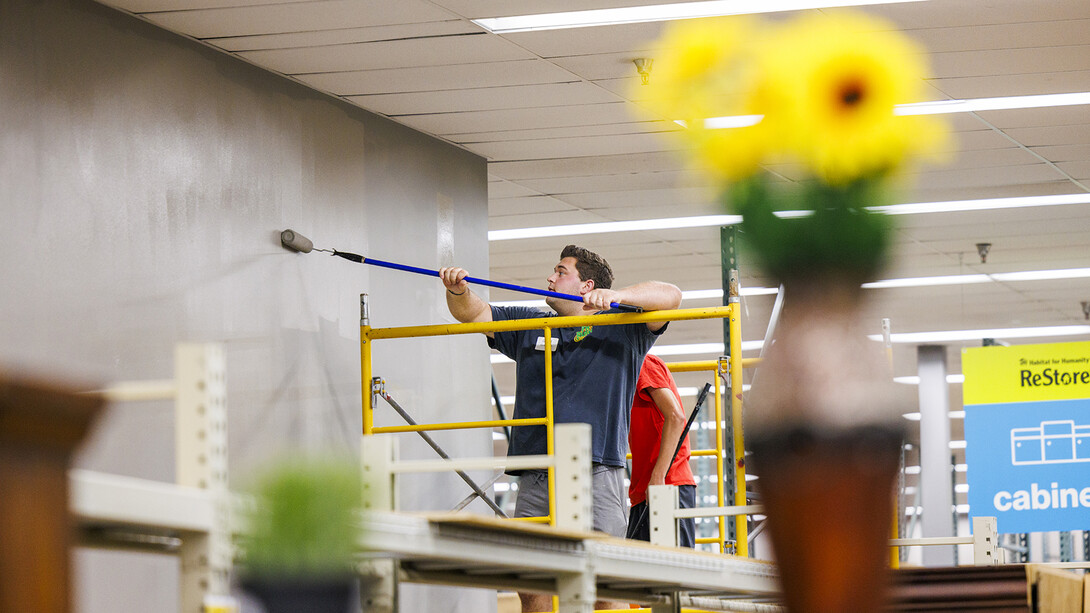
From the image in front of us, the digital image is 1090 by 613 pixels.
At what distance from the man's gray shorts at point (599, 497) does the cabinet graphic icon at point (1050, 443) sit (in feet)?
17.1

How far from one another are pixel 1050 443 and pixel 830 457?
9.23 m

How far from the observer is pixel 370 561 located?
2.28 meters

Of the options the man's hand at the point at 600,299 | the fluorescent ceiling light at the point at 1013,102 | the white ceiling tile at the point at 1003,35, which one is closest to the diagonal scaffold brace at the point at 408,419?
the man's hand at the point at 600,299

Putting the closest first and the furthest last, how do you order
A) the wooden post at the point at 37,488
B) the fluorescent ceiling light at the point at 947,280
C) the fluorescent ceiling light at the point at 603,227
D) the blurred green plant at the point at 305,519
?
the wooden post at the point at 37,488, the blurred green plant at the point at 305,519, the fluorescent ceiling light at the point at 603,227, the fluorescent ceiling light at the point at 947,280

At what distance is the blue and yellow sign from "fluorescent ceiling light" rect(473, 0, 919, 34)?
4.99m

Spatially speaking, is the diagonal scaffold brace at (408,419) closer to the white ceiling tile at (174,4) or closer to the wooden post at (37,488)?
the white ceiling tile at (174,4)

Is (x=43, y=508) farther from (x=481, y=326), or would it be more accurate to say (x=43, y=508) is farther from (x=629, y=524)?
(x=629, y=524)

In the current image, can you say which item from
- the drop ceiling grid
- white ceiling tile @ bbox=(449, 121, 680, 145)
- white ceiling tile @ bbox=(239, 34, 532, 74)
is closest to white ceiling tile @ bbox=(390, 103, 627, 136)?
white ceiling tile @ bbox=(449, 121, 680, 145)

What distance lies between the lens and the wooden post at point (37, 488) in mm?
603

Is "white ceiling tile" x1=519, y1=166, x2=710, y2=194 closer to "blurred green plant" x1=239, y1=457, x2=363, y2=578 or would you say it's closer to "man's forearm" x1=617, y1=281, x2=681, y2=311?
"man's forearm" x1=617, y1=281, x2=681, y2=311

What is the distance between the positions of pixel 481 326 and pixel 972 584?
155 inches

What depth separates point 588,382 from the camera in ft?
16.9

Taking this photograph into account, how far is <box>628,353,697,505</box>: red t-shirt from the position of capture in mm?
5727

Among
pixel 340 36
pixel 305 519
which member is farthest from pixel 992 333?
pixel 305 519
